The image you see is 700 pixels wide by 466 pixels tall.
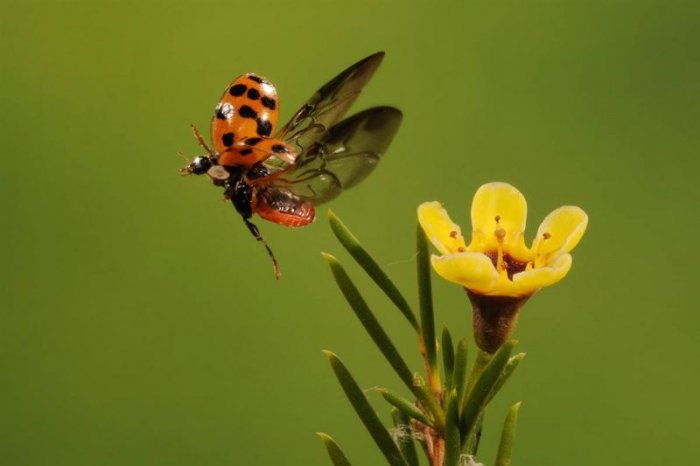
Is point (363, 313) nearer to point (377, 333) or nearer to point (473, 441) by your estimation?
point (377, 333)

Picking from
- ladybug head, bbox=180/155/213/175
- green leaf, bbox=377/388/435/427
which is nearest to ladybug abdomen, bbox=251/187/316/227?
ladybug head, bbox=180/155/213/175

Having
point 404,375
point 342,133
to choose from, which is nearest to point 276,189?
point 342,133

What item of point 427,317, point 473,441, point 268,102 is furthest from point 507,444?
point 268,102

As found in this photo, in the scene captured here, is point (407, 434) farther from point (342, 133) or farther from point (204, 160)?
point (204, 160)

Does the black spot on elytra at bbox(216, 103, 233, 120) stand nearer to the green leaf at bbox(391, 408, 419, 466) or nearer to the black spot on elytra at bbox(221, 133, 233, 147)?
the black spot on elytra at bbox(221, 133, 233, 147)

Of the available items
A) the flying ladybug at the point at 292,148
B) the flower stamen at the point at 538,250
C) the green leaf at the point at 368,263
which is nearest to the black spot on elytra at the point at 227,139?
the flying ladybug at the point at 292,148

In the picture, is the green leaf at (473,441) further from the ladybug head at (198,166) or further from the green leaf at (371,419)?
the ladybug head at (198,166)
